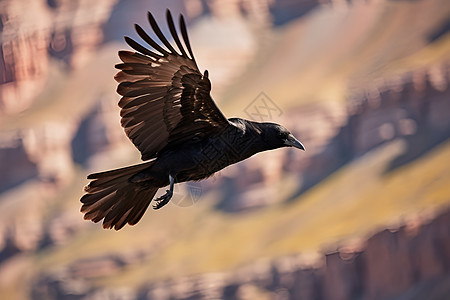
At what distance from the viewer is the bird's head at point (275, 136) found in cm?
1534

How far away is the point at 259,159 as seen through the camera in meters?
119

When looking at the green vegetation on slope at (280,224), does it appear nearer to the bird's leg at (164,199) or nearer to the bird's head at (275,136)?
the bird's head at (275,136)

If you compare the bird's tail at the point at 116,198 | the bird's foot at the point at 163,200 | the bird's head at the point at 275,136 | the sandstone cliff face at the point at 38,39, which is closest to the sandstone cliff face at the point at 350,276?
the sandstone cliff face at the point at 38,39

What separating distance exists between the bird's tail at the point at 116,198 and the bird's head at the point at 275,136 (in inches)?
76.3

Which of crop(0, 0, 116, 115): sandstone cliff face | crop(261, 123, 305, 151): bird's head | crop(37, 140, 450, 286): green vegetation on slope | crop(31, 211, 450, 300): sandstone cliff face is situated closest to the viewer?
crop(261, 123, 305, 151): bird's head

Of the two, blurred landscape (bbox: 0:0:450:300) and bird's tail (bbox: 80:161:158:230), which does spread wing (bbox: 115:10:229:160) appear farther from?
blurred landscape (bbox: 0:0:450:300)

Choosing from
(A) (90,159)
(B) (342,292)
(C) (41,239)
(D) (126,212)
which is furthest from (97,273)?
(D) (126,212)

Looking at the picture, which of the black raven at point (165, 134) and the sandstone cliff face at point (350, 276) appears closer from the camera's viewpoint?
the black raven at point (165, 134)

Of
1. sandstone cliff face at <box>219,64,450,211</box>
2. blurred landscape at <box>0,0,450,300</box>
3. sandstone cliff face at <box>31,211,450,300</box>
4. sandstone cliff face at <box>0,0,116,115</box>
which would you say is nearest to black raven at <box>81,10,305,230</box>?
sandstone cliff face at <box>31,211,450,300</box>

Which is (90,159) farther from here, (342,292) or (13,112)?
(342,292)

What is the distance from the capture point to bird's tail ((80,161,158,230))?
15.2m

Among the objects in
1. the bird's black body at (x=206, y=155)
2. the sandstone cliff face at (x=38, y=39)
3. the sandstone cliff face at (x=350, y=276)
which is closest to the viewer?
the bird's black body at (x=206, y=155)

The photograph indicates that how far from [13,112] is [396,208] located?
63.0 meters

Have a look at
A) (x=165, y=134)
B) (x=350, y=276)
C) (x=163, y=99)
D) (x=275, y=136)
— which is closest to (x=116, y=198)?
(x=165, y=134)
